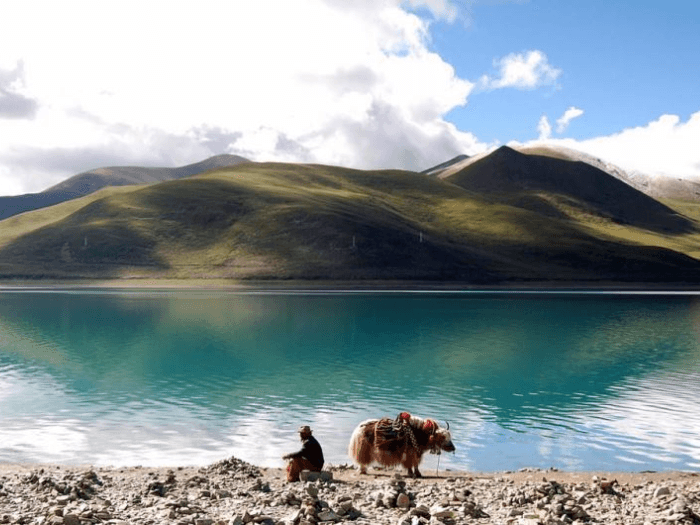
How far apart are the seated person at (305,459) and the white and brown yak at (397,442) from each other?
1160 mm

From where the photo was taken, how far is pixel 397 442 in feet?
60.6

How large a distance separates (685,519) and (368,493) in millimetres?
6210

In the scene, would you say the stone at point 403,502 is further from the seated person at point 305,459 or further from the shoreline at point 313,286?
the shoreline at point 313,286

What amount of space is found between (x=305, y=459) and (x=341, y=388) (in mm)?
19402

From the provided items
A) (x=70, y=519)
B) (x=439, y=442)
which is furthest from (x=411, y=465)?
(x=70, y=519)

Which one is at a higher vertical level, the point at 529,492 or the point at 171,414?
the point at 529,492

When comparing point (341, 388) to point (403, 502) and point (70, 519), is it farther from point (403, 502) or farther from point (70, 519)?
point (70, 519)

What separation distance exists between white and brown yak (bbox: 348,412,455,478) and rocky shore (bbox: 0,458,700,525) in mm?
518

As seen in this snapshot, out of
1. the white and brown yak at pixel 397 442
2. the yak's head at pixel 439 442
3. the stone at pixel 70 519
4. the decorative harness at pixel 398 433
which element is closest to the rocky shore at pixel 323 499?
the stone at pixel 70 519

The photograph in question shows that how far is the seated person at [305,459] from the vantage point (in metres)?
17.7

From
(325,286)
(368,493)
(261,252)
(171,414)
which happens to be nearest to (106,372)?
(171,414)

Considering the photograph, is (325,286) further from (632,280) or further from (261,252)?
(632,280)

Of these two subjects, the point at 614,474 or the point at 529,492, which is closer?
the point at 529,492

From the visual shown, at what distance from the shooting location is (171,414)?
30578 millimetres
